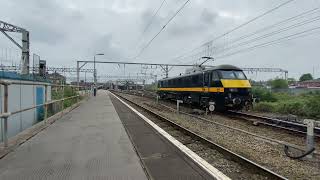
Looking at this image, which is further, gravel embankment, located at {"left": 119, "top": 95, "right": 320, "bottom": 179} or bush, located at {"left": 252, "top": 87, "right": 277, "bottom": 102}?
bush, located at {"left": 252, "top": 87, "right": 277, "bottom": 102}

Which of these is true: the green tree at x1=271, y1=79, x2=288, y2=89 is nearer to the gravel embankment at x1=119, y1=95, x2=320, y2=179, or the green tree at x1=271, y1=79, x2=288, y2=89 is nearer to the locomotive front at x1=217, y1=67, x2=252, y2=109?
the locomotive front at x1=217, y1=67, x2=252, y2=109

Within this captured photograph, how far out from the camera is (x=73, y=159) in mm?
7641

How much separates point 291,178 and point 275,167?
0.95 m

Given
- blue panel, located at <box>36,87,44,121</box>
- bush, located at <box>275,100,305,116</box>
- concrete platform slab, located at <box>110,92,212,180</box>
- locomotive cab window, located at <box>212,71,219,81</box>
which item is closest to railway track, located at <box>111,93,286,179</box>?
concrete platform slab, located at <box>110,92,212,180</box>

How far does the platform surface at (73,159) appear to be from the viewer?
640 cm

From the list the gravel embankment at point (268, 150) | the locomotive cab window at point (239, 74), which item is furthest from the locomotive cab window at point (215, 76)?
the gravel embankment at point (268, 150)

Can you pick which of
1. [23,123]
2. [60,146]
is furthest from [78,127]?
[60,146]

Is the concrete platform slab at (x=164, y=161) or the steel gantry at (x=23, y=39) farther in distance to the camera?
the steel gantry at (x=23, y=39)

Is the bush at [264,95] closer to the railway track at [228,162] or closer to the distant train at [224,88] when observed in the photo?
the distant train at [224,88]

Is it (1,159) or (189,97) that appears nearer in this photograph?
(1,159)

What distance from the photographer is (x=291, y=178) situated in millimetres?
6973

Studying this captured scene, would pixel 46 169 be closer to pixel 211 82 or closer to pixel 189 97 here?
pixel 211 82

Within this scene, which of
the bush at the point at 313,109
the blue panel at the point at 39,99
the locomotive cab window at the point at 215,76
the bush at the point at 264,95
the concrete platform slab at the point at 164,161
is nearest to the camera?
the concrete platform slab at the point at 164,161

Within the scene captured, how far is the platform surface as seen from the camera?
21.0 feet
